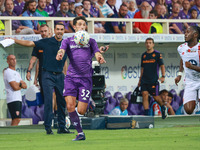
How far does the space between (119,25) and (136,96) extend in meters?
3.01

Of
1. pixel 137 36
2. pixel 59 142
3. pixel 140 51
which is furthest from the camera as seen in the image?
pixel 140 51

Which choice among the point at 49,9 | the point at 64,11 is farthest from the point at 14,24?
the point at 64,11

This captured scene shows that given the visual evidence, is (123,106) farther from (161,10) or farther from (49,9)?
(161,10)

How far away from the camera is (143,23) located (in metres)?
21.0

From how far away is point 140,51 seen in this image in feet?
69.4

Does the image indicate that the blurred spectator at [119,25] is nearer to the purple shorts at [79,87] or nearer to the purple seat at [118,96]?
the purple seat at [118,96]

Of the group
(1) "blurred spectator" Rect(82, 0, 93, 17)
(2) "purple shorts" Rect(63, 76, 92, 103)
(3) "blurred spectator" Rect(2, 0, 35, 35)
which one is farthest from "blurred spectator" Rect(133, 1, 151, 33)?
(2) "purple shorts" Rect(63, 76, 92, 103)

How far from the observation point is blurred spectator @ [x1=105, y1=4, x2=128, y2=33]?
20.4 metres

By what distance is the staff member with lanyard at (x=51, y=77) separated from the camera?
40.5 feet

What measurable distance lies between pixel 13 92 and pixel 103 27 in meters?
4.84

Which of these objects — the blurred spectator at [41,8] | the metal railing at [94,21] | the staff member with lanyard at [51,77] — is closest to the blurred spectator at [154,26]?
the metal railing at [94,21]

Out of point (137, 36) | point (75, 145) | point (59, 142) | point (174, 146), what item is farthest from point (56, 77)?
point (137, 36)

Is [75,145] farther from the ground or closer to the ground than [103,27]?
closer to the ground

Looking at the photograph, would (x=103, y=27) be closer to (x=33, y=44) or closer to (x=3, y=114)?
(x=3, y=114)
